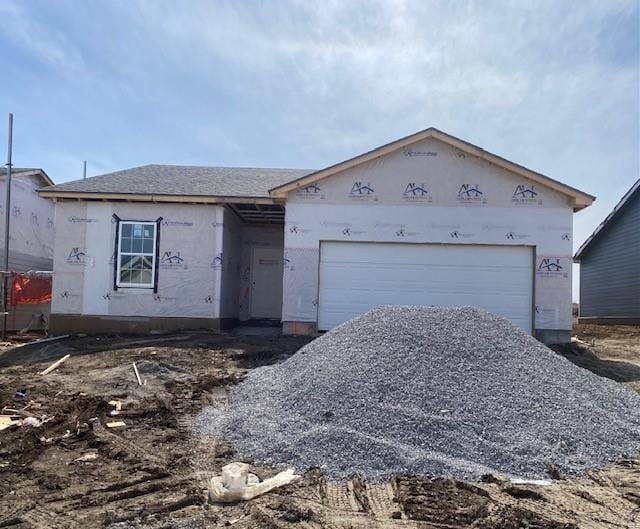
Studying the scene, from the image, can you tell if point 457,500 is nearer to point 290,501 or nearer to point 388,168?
point 290,501

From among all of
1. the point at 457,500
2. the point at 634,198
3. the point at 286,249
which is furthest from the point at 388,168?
the point at 634,198

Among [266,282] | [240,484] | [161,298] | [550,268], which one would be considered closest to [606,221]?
[550,268]

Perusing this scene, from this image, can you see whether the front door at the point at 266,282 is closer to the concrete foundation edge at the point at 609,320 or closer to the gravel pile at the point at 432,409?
the gravel pile at the point at 432,409

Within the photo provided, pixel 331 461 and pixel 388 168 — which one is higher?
pixel 388 168

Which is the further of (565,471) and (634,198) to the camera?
(634,198)

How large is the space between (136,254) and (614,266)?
1764 centimetres

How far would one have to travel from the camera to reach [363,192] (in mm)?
12539

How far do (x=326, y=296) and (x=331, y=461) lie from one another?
8.10m

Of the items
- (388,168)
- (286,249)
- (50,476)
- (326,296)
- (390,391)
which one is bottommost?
(50,476)

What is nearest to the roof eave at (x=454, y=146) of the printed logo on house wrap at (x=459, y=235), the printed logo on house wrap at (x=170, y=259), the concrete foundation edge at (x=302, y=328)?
the printed logo on house wrap at (x=459, y=235)

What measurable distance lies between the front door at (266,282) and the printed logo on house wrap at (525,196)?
7.95 meters

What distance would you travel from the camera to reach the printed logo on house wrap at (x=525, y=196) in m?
12.2

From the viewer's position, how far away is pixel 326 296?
41.1 feet

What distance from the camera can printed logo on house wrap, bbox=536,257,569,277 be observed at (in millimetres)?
12109
